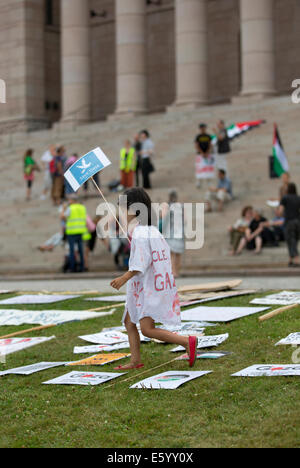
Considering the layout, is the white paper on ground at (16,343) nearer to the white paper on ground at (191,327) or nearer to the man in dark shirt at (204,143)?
the white paper on ground at (191,327)

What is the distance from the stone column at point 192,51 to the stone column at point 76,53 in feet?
19.8

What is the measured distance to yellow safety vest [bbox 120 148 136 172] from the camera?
81.9ft

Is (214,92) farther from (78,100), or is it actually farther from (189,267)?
(189,267)

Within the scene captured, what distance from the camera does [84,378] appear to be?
7.75m

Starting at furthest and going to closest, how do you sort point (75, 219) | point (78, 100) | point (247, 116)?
1. point (78, 100)
2. point (247, 116)
3. point (75, 219)

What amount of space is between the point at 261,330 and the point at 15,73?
39066mm

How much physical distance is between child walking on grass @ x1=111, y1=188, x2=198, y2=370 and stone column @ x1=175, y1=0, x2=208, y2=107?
1142 inches

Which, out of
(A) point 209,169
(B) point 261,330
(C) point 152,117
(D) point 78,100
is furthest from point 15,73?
(B) point 261,330

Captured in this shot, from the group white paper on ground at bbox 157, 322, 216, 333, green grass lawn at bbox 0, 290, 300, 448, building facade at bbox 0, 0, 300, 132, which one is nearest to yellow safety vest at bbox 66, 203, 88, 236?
white paper on ground at bbox 157, 322, 216, 333

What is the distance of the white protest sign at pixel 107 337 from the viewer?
31.4 ft

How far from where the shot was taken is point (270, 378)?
7145 millimetres

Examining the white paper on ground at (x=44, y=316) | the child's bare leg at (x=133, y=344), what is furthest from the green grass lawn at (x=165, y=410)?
the white paper on ground at (x=44, y=316)

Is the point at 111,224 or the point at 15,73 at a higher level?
the point at 15,73

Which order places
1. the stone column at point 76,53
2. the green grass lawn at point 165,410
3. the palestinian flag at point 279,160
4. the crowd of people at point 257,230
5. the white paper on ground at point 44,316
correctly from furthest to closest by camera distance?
the stone column at point 76,53 < the palestinian flag at point 279,160 < the crowd of people at point 257,230 < the white paper on ground at point 44,316 < the green grass lawn at point 165,410
